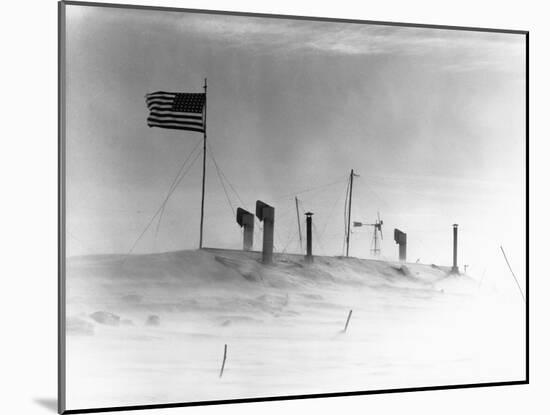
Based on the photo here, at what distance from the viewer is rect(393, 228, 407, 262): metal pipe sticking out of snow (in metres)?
5.46

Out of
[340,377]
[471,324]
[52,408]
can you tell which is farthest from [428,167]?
[52,408]

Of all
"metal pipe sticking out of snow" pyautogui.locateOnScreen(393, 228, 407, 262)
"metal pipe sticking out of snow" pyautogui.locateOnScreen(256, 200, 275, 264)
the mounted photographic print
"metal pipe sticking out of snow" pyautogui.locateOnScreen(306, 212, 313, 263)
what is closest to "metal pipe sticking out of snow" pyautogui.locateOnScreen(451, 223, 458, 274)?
the mounted photographic print

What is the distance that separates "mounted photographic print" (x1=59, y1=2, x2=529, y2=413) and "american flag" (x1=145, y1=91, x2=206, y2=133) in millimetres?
11

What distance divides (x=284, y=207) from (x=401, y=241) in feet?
2.44

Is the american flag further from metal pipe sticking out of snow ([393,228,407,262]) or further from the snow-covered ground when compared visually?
metal pipe sticking out of snow ([393,228,407,262])

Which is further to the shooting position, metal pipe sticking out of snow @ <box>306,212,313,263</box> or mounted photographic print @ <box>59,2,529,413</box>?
metal pipe sticking out of snow @ <box>306,212,313,263</box>

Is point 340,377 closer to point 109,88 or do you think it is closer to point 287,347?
point 287,347

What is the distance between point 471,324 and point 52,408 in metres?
2.42

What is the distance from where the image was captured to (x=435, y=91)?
5520 mm

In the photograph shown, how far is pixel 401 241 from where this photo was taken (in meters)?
5.48

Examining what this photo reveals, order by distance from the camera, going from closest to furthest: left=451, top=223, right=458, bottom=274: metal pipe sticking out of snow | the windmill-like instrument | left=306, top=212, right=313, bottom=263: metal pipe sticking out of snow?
left=306, top=212, right=313, bottom=263: metal pipe sticking out of snow, the windmill-like instrument, left=451, top=223, right=458, bottom=274: metal pipe sticking out of snow

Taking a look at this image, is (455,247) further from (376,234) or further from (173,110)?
(173,110)

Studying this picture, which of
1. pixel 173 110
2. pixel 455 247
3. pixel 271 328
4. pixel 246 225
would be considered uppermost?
pixel 173 110

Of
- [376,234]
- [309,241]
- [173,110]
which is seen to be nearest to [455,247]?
[376,234]
